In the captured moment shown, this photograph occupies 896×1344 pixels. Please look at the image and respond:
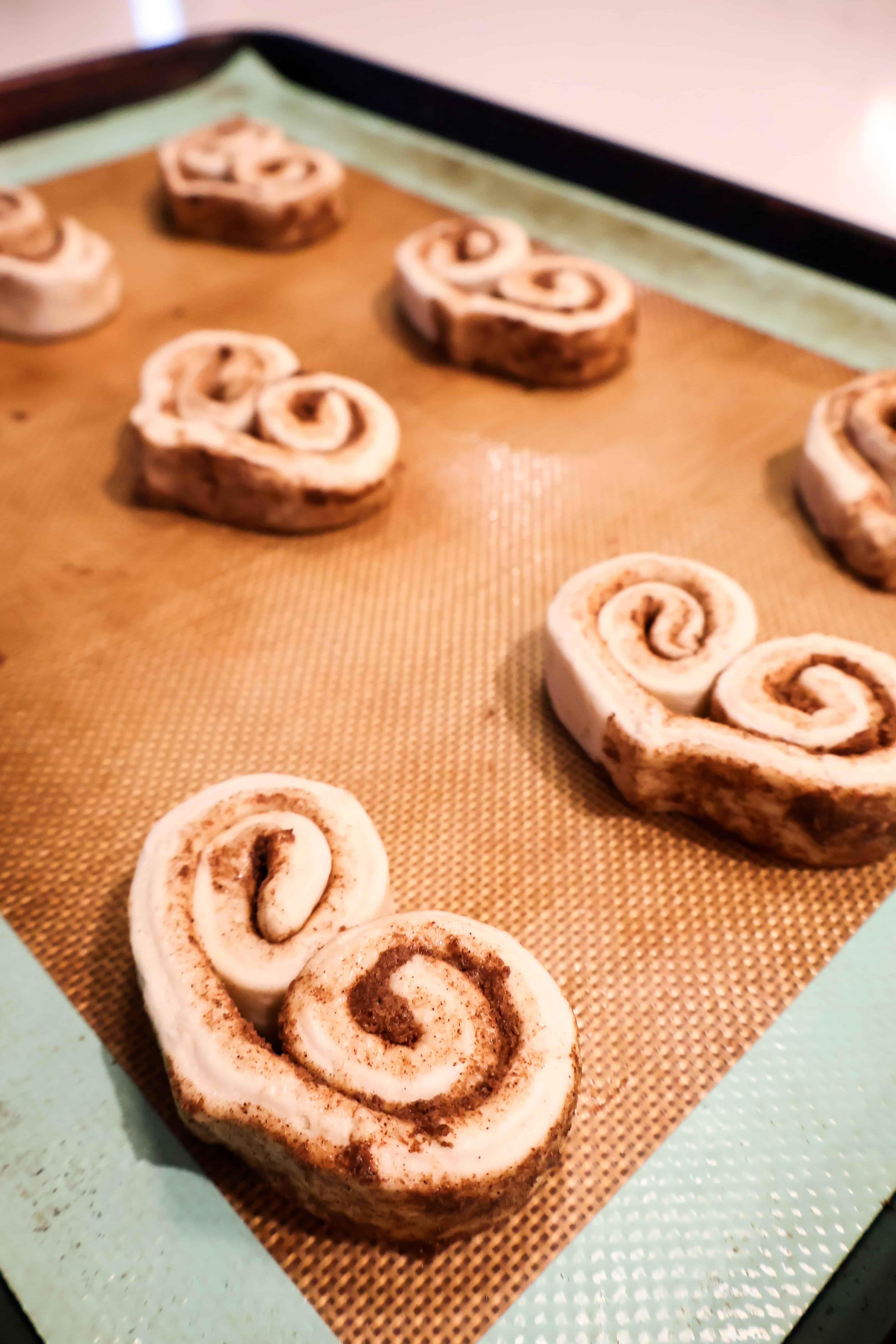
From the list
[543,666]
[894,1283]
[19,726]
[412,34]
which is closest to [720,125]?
[412,34]

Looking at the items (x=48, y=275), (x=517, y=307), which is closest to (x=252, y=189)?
(x=48, y=275)

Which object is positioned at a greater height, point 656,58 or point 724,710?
point 656,58

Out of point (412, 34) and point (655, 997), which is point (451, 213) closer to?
point (412, 34)

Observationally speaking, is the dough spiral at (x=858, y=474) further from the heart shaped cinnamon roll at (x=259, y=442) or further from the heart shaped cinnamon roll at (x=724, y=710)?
the heart shaped cinnamon roll at (x=259, y=442)

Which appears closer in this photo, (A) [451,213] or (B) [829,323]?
(B) [829,323]

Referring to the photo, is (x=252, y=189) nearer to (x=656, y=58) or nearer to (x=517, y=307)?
(x=517, y=307)

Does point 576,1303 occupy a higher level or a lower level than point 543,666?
lower

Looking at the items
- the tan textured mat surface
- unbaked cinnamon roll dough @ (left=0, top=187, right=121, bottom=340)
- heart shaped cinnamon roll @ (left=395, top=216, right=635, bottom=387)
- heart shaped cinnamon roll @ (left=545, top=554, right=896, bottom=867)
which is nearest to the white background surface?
heart shaped cinnamon roll @ (left=395, top=216, right=635, bottom=387)

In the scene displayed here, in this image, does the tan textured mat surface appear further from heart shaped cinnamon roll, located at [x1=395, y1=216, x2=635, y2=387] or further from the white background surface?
the white background surface

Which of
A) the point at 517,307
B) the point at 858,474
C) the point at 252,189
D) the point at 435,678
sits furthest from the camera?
the point at 252,189
